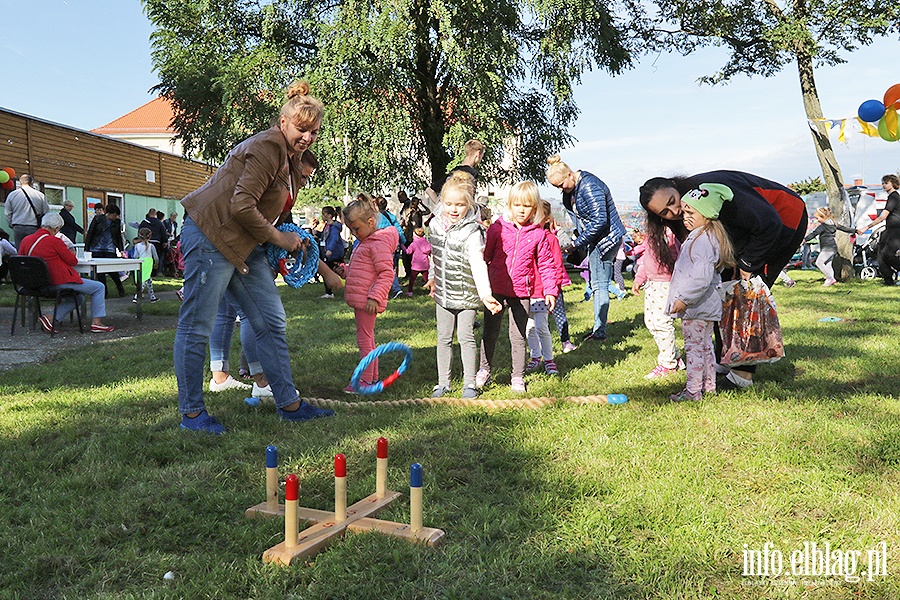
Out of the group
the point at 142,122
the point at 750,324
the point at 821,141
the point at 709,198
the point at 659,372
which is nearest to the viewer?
the point at 709,198

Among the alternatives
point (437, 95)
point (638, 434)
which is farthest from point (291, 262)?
point (437, 95)

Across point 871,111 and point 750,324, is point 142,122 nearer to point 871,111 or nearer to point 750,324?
point 871,111

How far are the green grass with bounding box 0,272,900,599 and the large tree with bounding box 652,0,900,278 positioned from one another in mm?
13373

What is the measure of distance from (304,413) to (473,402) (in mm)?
1164

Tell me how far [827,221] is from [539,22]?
8.48 metres

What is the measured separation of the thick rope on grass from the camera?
5199 mm

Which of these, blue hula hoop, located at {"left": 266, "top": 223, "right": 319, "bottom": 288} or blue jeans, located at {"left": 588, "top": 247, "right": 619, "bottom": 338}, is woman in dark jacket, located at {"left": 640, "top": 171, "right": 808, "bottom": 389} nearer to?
blue jeans, located at {"left": 588, "top": 247, "right": 619, "bottom": 338}

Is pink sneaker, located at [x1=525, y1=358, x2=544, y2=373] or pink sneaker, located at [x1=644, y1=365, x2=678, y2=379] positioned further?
pink sneaker, located at [x1=525, y1=358, x2=544, y2=373]

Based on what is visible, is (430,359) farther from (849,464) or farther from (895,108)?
(895,108)

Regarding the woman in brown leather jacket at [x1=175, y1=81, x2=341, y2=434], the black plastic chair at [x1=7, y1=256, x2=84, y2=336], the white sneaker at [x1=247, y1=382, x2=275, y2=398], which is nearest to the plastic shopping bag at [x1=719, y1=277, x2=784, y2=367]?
the woman in brown leather jacket at [x1=175, y1=81, x2=341, y2=434]

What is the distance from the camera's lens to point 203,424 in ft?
15.1

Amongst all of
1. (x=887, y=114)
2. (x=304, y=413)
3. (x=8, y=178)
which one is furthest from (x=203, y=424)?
(x=8, y=178)

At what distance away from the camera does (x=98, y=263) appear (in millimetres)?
10531

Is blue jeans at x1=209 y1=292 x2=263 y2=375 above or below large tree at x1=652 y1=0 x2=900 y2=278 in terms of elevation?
below
